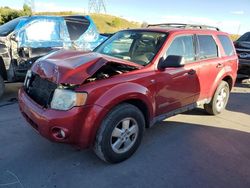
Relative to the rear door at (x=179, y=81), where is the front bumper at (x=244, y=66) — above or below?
below

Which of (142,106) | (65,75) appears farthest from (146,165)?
(65,75)

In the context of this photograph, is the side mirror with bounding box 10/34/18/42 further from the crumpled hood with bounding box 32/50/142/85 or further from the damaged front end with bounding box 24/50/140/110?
the crumpled hood with bounding box 32/50/142/85

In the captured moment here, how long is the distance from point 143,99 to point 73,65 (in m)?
1.02

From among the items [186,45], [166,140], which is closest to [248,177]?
[166,140]

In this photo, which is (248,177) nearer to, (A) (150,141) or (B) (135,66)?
(A) (150,141)

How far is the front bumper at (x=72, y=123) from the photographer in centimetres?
321

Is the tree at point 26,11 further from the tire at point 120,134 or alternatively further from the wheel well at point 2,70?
the tire at point 120,134

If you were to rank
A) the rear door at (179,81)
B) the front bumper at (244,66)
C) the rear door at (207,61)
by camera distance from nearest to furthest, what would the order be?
the rear door at (179,81) < the rear door at (207,61) < the front bumper at (244,66)

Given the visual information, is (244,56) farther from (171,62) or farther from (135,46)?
(171,62)

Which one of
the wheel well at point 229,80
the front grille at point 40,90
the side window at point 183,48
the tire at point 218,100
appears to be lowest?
the tire at point 218,100

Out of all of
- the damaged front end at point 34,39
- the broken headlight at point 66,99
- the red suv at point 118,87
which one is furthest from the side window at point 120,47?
the damaged front end at point 34,39

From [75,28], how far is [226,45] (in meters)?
3.91

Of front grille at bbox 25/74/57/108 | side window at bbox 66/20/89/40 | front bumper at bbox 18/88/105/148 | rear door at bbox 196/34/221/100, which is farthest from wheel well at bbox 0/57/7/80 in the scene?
rear door at bbox 196/34/221/100

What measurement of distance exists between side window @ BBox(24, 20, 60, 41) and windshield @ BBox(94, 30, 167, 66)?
2.43 meters
